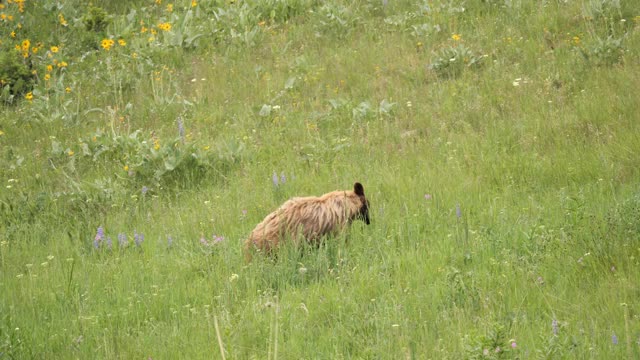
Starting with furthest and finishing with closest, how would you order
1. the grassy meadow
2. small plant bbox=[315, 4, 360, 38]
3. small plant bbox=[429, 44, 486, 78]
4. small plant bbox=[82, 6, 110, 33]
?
small plant bbox=[82, 6, 110, 33], small plant bbox=[315, 4, 360, 38], small plant bbox=[429, 44, 486, 78], the grassy meadow

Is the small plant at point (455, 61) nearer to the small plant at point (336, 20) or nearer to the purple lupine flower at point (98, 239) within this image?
the small plant at point (336, 20)

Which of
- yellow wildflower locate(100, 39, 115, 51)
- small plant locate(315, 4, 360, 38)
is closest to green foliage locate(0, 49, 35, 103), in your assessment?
yellow wildflower locate(100, 39, 115, 51)

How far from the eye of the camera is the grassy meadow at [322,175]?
585 cm

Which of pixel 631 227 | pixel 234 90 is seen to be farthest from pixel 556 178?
pixel 234 90

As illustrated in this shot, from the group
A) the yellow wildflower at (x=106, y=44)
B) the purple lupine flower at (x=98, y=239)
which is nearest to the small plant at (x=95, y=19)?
the yellow wildflower at (x=106, y=44)

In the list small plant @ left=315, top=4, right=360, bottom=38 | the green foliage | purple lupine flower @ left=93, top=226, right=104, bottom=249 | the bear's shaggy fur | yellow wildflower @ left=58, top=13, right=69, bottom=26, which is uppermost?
yellow wildflower @ left=58, top=13, right=69, bottom=26

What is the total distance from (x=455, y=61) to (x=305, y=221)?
14.6ft

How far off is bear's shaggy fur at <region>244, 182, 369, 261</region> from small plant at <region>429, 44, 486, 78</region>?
12.9ft

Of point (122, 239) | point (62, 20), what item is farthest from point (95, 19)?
point (122, 239)

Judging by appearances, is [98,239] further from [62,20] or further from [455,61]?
[62,20]

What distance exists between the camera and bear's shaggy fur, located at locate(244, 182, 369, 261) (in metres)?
7.22

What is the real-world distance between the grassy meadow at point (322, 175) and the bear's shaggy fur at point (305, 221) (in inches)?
6.3

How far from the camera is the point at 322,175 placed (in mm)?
9133

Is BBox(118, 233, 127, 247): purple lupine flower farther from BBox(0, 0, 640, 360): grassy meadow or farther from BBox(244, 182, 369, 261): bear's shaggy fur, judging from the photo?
BBox(244, 182, 369, 261): bear's shaggy fur
